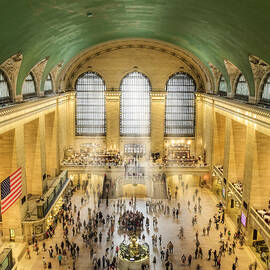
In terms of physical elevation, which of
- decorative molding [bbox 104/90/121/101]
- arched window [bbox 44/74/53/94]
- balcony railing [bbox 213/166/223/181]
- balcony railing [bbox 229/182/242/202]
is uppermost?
arched window [bbox 44/74/53/94]

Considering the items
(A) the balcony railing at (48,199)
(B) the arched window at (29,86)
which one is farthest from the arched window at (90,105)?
(B) the arched window at (29,86)

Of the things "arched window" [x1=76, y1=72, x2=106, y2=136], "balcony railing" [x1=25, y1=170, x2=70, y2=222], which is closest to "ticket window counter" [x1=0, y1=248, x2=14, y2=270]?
"balcony railing" [x1=25, y1=170, x2=70, y2=222]

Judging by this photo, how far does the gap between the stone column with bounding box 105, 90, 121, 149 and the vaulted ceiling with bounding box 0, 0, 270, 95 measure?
405 inches

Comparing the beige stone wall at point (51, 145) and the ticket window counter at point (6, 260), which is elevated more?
the beige stone wall at point (51, 145)

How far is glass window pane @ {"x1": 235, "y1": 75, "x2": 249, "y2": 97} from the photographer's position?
93.5 feet

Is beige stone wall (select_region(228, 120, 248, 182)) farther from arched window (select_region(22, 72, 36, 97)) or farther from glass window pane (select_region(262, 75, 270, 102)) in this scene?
arched window (select_region(22, 72, 36, 97))

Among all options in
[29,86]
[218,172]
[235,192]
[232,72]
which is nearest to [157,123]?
[218,172]

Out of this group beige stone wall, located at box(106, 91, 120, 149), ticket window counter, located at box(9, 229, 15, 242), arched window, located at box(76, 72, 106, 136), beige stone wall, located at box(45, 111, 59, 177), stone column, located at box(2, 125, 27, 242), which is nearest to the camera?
stone column, located at box(2, 125, 27, 242)

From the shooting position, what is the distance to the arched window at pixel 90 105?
42.1 metres

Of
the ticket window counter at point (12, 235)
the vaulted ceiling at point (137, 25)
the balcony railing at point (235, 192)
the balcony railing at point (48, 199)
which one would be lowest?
the ticket window counter at point (12, 235)

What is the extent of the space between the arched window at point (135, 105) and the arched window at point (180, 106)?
2.59 metres

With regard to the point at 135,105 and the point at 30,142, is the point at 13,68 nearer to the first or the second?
the point at 30,142

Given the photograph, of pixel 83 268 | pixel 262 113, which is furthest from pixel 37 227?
pixel 262 113

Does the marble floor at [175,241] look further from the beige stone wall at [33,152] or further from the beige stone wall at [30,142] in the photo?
the beige stone wall at [33,152]
